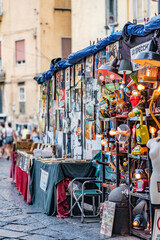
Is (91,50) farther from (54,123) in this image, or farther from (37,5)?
(37,5)

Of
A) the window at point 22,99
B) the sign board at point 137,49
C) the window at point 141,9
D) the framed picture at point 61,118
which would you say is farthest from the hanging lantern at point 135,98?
the window at point 22,99

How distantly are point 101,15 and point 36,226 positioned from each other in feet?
47.5

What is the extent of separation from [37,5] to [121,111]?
2117 centimetres

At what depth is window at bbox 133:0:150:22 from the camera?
18.8 metres

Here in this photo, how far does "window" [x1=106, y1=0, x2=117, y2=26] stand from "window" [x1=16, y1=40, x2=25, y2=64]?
9918 millimetres

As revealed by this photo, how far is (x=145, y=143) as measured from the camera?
7250 mm

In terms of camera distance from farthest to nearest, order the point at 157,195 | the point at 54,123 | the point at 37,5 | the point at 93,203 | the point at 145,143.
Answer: the point at 37,5, the point at 54,123, the point at 93,203, the point at 145,143, the point at 157,195

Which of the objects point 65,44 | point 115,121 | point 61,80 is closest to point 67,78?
point 61,80

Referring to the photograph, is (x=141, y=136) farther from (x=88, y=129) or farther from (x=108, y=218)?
(x=88, y=129)

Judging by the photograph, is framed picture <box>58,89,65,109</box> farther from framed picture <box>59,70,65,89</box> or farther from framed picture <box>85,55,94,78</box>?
framed picture <box>85,55,94,78</box>

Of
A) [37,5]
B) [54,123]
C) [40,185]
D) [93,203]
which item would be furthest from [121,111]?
[37,5]

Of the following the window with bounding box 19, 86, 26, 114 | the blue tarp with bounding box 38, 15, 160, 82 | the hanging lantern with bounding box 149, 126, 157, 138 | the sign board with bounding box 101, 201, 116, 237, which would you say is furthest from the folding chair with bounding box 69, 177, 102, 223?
the window with bounding box 19, 86, 26, 114

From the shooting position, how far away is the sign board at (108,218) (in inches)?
297

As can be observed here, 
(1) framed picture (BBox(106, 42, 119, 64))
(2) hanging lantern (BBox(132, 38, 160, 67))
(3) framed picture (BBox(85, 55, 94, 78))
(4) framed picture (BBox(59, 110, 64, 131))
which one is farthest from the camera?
(4) framed picture (BBox(59, 110, 64, 131))
